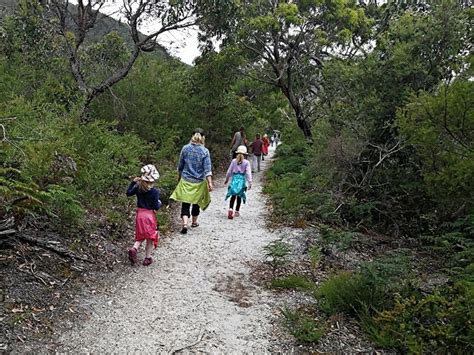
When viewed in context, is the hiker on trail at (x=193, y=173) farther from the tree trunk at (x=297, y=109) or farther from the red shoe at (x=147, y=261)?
the tree trunk at (x=297, y=109)

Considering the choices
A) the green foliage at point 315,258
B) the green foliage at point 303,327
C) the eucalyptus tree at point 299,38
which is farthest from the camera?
the eucalyptus tree at point 299,38

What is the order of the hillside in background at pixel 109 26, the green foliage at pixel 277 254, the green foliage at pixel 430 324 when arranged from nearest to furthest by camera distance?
the green foliage at pixel 430 324 < the green foliage at pixel 277 254 < the hillside in background at pixel 109 26

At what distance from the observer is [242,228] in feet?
29.5

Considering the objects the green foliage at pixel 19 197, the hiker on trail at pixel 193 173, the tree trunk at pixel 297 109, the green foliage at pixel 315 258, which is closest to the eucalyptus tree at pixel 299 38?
the tree trunk at pixel 297 109

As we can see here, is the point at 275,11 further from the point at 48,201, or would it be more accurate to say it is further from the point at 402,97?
the point at 48,201

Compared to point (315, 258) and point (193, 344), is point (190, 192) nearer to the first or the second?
point (315, 258)

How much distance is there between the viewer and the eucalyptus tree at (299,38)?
17.2m

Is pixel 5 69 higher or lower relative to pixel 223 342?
higher

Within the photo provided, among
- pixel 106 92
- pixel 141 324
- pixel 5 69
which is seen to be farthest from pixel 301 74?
pixel 141 324

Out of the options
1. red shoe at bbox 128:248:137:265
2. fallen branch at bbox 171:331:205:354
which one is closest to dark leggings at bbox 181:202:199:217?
red shoe at bbox 128:248:137:265

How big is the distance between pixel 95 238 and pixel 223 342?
2.88 metres

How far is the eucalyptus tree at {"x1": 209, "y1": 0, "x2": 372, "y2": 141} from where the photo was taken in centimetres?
1720

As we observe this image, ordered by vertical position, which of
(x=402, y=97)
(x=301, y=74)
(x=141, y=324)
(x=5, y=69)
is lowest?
(x=141, y=324)

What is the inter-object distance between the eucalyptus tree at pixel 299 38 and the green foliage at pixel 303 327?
13.3m
